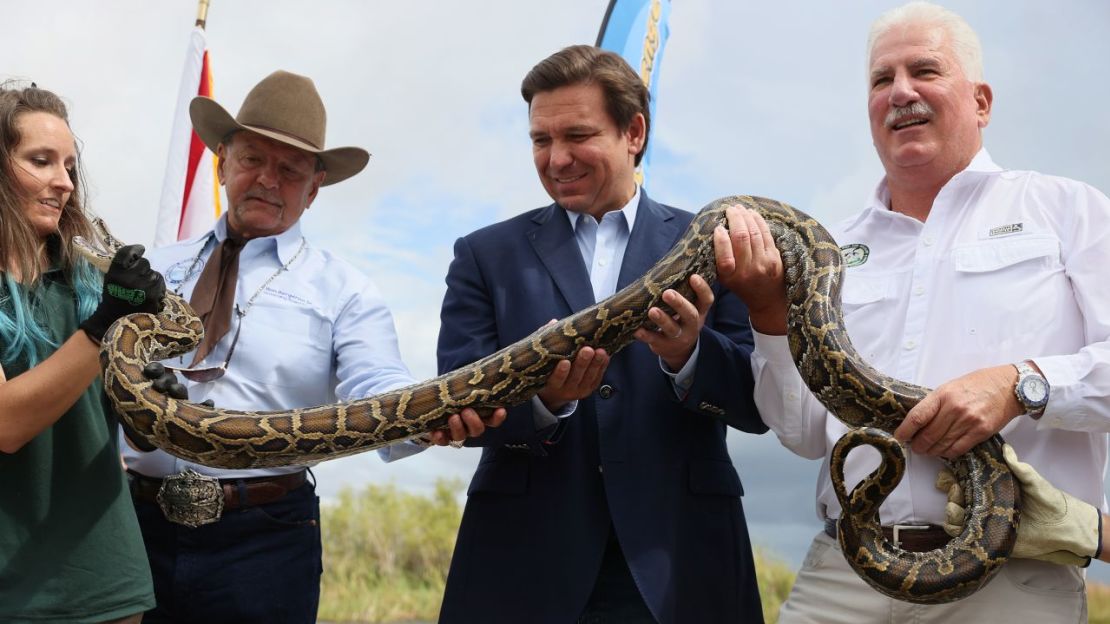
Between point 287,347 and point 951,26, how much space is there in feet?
13.4

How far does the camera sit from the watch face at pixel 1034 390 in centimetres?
400

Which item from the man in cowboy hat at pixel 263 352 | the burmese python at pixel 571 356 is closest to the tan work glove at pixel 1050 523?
the burmese python at pixel 571 356

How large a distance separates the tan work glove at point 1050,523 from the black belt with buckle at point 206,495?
11.7 ft

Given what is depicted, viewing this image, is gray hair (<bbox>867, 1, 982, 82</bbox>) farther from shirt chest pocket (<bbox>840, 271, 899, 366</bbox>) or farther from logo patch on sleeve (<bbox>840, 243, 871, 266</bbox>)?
shirt chest pocket (<bbox>840, 271, 899, 366</bbox>)

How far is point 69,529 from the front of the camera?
4.73 m

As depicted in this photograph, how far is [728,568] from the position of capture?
4785 mm

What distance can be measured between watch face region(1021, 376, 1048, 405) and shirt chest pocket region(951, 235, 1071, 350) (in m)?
0.33

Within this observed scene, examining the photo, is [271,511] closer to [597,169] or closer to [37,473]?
[37,473]

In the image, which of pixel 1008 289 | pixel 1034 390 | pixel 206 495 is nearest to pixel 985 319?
pixel 1008 289

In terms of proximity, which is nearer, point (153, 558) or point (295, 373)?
point (153, 558)

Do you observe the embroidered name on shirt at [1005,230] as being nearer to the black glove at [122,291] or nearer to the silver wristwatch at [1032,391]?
the silver wristwatch at [1032,391]

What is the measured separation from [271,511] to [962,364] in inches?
146

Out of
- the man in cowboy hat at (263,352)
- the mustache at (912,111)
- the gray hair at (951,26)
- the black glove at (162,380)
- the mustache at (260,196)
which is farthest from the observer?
the mustache at (260,196)

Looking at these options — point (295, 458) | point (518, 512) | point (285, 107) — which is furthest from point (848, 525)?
point (285, 107)
